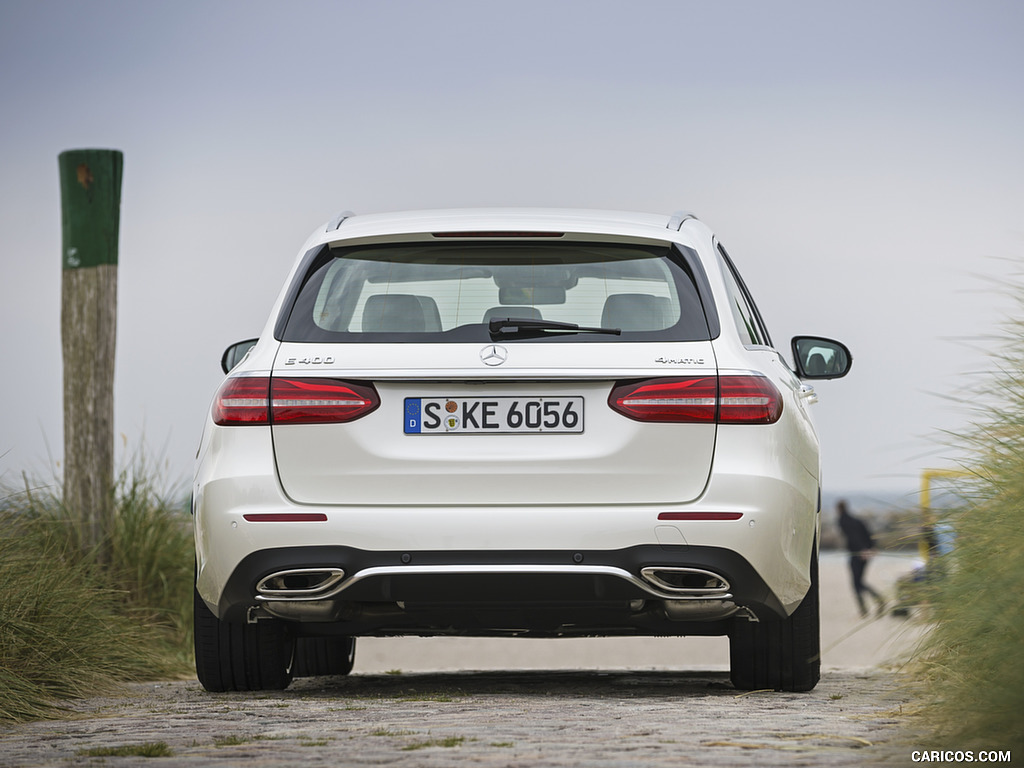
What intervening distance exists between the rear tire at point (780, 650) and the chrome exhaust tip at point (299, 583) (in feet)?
5.28

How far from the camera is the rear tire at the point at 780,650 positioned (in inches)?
223

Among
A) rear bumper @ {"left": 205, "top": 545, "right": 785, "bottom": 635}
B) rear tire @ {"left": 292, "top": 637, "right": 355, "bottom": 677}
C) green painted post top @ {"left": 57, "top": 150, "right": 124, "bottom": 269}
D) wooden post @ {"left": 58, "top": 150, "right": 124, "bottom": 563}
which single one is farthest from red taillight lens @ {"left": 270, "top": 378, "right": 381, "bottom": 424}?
green painted post top @ {"left": 57, "top": 150, "right": 124, "bottom": 269}

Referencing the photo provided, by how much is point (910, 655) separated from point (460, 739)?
6.55 feet

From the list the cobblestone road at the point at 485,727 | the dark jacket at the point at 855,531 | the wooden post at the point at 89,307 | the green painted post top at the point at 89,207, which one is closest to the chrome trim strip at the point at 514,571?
the cobblestone road at the point at 485,727

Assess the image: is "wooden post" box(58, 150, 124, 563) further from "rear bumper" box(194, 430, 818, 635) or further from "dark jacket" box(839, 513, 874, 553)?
"dark jacket" box(839, 513, 874, 553)

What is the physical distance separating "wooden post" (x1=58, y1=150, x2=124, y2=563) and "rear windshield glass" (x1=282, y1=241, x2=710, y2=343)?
197 inches

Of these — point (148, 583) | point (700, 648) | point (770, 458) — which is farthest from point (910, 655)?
point (700, 648)

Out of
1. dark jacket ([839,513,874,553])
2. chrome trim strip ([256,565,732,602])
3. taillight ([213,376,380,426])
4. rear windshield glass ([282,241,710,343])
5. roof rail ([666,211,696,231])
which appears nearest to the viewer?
chrome trim strip ([256,565,732,602])

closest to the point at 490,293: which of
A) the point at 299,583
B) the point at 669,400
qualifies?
the point at 669,400

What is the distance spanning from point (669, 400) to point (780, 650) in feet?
4.31

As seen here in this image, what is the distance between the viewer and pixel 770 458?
507cm

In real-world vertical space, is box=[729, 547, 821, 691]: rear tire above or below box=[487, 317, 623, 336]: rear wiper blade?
below

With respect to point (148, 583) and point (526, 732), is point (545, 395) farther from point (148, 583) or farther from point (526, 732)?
point (148, 583)

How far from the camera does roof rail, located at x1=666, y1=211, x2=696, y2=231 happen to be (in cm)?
567
